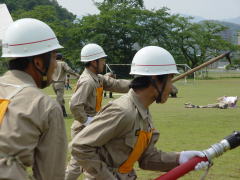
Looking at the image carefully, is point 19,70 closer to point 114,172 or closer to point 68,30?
point 114,172

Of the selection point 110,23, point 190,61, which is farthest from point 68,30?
point 190,61

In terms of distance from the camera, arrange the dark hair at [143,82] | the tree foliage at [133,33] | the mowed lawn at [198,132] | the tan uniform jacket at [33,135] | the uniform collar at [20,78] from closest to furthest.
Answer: the tan uniform jacket at [33,135]
the uniform collar at [20,78]
the dark hair at [143,82]
the mowed lawn at [198,132]
the tree foliage at [133,33]

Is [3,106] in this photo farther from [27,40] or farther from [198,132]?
[198,132]

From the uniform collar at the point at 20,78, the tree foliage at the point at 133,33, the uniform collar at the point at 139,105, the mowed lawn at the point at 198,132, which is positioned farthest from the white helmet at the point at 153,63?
the tree foliage at the point at 133,33

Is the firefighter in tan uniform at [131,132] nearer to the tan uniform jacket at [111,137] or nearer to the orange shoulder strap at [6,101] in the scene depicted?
the tan uniform jacket at [111,137]

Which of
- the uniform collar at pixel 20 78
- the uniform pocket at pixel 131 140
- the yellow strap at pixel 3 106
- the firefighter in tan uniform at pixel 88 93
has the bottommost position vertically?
the firefighter in tan uniform at pixel 88 93

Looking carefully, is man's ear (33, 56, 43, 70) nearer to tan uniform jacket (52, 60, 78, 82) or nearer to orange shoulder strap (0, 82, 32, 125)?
orange shoulder strap (0, 82, 32, 125)

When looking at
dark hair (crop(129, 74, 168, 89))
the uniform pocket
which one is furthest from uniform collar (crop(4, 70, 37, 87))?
dark hair (crop(129, 74, 168, 89))

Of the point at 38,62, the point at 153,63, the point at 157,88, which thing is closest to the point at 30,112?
the point at 38,62

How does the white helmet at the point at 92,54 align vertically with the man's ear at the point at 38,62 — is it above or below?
below

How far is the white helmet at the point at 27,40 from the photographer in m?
2.78

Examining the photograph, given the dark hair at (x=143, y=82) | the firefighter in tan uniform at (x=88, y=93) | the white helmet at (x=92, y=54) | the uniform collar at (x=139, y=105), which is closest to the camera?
the uniform collar at (x=139, y=105)

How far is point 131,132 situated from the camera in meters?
3.64

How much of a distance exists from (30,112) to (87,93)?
15.1 ft
